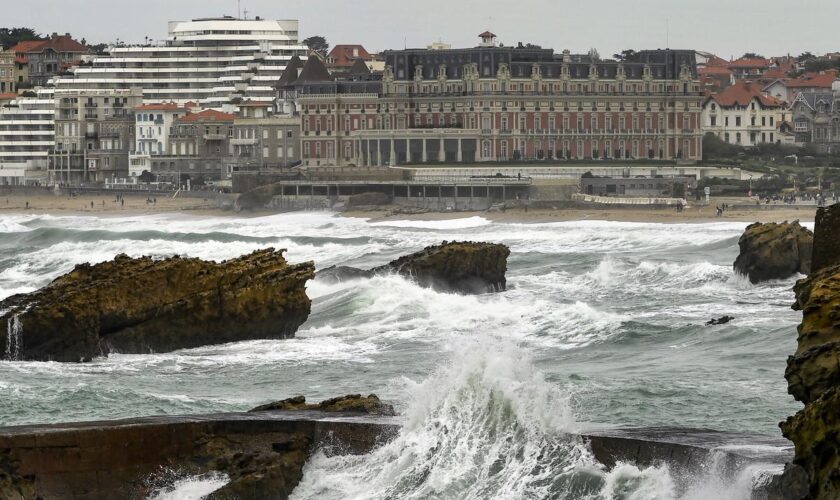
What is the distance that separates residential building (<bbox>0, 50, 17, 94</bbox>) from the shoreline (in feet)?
137

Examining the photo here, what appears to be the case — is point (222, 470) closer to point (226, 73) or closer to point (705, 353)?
point (705, 353)

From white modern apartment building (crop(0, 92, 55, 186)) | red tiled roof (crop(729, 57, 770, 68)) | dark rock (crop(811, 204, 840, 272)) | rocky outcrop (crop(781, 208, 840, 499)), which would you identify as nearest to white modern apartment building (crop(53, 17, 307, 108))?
white modern apartment building (crop(0, 92, 55, 186))

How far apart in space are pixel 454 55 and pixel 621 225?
4013cm

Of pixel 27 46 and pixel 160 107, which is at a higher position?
pixel 27 46

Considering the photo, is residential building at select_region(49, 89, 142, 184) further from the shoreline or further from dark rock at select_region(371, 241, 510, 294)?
dark rock at select_region(371, 241, 510, 294)

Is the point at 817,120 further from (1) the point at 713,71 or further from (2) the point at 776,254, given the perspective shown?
(2) the point at 776,254

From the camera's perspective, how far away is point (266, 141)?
127m

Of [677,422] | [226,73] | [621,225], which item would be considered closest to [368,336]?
[677,422]

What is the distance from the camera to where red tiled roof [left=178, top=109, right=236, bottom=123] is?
133m

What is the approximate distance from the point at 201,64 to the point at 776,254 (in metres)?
105

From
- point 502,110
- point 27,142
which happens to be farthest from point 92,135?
point 502,110

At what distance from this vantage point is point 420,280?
5044 cm

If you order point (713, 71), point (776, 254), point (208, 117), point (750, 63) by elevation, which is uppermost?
point (750, 63)

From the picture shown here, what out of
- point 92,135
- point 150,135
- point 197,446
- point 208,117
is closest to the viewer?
Result: point 197,446
